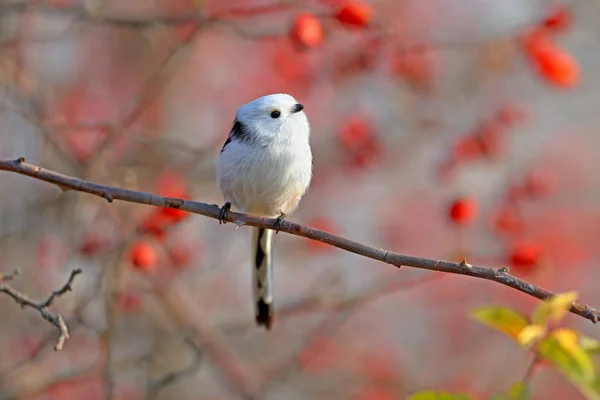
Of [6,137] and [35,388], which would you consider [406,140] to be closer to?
[6,137]

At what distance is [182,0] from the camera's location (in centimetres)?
490

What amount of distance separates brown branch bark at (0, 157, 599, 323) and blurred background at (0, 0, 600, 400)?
689 millimetres

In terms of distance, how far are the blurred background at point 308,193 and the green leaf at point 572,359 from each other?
922 millimetres

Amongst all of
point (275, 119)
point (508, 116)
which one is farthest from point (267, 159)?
point (508, 116)

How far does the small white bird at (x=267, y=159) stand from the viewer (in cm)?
241

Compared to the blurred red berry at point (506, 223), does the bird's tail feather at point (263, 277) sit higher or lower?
lower

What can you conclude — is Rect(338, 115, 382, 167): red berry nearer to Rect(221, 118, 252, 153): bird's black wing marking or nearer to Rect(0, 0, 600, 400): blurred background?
Rect(0, 0, 600, 400): blurred background

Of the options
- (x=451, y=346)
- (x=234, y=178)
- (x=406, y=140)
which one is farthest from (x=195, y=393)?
(x=234, y=178)

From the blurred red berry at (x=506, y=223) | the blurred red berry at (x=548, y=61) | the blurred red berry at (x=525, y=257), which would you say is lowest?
the blurred red berry at (x=525, y=257)

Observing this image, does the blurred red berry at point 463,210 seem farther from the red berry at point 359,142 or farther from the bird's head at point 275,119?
the red berry at point 359,142

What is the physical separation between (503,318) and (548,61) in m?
1.85

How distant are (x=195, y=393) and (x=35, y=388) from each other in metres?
1.91

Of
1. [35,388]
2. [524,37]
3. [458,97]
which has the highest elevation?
[458,97]

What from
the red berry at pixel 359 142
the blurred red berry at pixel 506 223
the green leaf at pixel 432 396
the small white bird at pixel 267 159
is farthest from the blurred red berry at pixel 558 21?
the green leaf at pixel 432 396
